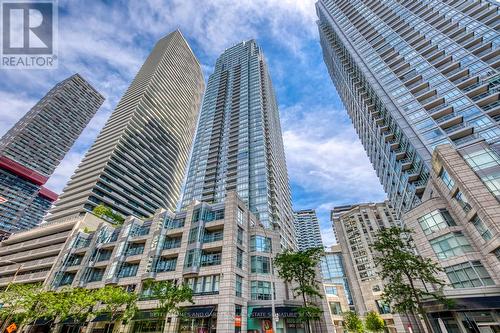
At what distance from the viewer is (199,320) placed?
28.9 m

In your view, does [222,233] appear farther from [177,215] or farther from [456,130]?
[456,130]

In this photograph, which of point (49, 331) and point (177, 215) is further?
point (177, 215)

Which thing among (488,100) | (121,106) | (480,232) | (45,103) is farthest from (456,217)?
(45,103)

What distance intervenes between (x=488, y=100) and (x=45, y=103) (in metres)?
204

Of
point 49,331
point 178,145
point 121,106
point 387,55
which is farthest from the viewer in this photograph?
point 178,145

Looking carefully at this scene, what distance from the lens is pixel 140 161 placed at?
3878 inches

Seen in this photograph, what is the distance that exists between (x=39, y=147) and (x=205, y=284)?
159819 mm

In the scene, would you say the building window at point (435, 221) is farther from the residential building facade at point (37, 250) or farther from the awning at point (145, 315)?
the residential building facade at point (37, 250)

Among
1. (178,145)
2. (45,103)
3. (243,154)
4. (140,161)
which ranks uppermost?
(45,103)

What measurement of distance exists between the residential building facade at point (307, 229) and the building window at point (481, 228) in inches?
5733

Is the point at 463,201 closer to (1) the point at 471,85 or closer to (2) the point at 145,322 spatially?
(1) the point at 471,85

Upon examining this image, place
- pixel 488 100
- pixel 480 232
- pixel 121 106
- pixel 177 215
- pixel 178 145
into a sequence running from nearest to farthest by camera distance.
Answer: pixel 480 232
pixel 177 215
pixel 488 100
pixel 121 106
pixel 178 145

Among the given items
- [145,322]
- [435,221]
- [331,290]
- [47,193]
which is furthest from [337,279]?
[47,193]

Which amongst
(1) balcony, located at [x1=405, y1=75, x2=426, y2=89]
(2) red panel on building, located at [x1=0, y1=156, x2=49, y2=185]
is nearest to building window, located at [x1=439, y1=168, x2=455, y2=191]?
(1) balcony, located at [x1=405, y1=75, x2=426, y2=89]
